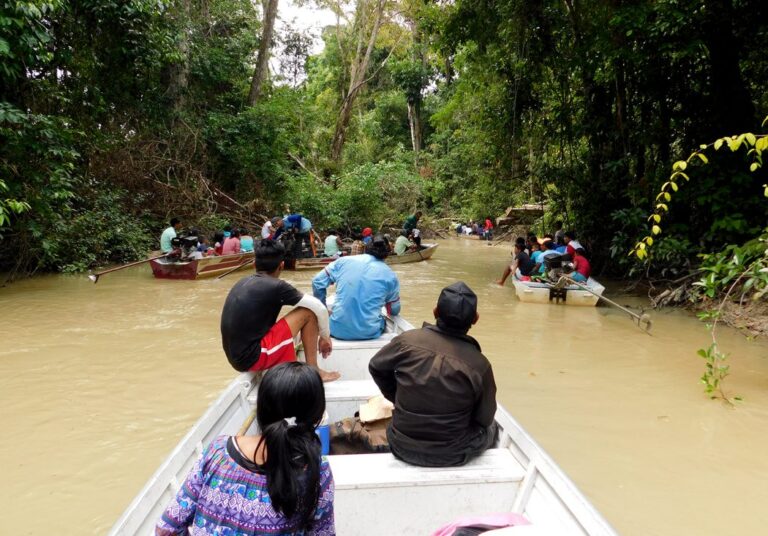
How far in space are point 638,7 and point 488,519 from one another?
26.7ft

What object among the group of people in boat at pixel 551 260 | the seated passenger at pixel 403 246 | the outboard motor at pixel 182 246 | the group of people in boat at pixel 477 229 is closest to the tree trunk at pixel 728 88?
the group of people in boat at pixel 551 260

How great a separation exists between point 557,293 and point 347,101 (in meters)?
14.8

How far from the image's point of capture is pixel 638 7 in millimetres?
7594

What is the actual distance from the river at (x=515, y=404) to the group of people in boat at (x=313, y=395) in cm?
118

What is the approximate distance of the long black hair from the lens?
140cm

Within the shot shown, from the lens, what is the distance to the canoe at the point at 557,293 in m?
8.55

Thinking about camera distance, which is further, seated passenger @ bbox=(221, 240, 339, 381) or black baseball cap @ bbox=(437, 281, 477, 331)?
seated passenger @ bbox=(221, 240, 339, 381)

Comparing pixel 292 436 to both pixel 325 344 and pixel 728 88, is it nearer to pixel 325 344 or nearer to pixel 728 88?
pixel 325 344

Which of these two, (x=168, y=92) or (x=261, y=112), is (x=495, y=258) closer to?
(x=261, y=112)

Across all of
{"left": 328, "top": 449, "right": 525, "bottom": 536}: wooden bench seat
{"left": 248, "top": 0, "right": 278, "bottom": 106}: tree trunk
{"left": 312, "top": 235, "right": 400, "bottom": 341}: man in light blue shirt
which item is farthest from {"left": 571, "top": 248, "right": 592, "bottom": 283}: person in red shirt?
{"left": 248, "top": 0, "right": 278, "bottom": 106}: tree trunk

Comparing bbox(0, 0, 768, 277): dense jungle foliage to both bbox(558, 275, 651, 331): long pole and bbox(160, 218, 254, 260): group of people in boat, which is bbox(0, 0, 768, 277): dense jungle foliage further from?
bbox(160, 218, 254, 260): group of people in boat

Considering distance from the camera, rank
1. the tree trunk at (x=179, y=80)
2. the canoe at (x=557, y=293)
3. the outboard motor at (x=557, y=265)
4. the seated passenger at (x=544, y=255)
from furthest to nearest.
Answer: the tree trunk at (x=179, y=80) < the seated passenger at (x=544, y=255) < the outboard motor at (x=557, y=265) < the canoe at (x=557, y=293)

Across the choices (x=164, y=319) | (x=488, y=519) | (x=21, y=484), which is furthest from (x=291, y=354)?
(x=164, y=319)

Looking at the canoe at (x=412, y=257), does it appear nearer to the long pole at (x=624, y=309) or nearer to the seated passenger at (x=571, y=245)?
Result: the seated passenger at (x=571, y=245)
